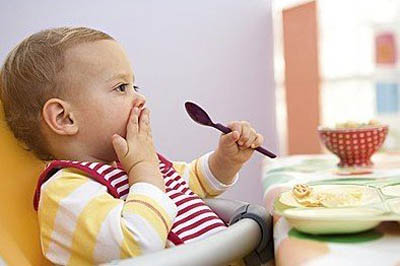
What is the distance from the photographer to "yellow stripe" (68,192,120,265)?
2.01 ft

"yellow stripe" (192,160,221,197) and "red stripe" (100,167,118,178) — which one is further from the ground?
"red stripe" (100,167,118,178)

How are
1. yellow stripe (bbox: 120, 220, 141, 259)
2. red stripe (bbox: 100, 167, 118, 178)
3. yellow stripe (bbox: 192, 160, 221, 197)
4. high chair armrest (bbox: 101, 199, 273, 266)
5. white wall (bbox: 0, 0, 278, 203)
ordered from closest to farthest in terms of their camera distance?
high chair armrest (bbox: 101, 199, 273, 266) < yellow stripe (bbox: 120, 220, 141, 259) < red stripe (bbox: 100, 167, 118, 178) < yellow stripe (bbox: 192, 160, 221, 197) < white wall (bbox: 0, 0, 278, 203)

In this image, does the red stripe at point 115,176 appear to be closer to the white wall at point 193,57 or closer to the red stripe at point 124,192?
the red stripe at point 124,192

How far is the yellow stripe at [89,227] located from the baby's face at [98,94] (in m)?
0.14

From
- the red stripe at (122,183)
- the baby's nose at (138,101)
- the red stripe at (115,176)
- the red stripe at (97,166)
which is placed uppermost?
the baby's nose at (138,101)

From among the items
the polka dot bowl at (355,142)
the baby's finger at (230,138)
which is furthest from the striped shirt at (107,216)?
the polka dot bowl at (355,142)

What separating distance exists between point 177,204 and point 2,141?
265 millimetres

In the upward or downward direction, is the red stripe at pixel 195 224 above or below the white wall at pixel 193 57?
below

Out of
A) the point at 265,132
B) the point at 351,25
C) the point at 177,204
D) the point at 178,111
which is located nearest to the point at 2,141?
the point at 177,204

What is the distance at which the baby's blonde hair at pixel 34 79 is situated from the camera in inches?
29.3

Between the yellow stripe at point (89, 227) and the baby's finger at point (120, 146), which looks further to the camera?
the baby's finger at point (120, 146)

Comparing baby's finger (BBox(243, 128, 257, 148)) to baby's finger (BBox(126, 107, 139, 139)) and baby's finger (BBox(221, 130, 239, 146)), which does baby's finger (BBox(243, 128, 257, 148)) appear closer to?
baby's finger (BBox(221, 130, 239, 146))

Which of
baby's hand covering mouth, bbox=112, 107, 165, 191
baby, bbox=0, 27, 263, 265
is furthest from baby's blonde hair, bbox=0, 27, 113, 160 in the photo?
baby's hand covering mouth, bbox=112, 107, 165, 191

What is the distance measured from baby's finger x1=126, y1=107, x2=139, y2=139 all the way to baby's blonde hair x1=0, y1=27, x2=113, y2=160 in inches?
3.8
